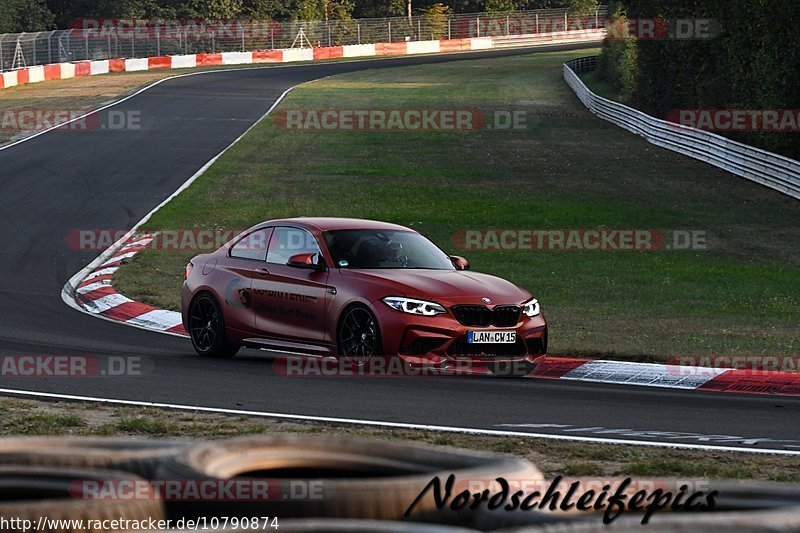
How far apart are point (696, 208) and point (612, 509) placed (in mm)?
22785

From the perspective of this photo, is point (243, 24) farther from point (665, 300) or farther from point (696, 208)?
point (665, 300)

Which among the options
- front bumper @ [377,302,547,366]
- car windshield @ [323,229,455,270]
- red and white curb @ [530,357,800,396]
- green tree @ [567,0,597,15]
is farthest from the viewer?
green tree @ [567,0,597,15]

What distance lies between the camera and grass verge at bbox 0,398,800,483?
7.75m

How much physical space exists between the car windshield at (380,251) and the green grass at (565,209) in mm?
1521

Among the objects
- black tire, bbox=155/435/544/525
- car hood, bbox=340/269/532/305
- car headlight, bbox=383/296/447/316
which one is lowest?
car headlight, bbox=383/296/447/316

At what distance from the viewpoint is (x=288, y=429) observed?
30.0 ft

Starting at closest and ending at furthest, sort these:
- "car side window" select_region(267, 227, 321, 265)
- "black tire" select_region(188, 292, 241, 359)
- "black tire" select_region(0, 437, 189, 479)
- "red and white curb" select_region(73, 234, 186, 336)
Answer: "black tire" select_region(0, 437, 189, 479), "car side window" select_region(267, 227, 321, 265), "black tire" select_region(188, 292, 241, 359), "red and white curb" select_region(73, 234, 186, 336)

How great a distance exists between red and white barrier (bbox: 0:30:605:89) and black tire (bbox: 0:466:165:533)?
173 ft

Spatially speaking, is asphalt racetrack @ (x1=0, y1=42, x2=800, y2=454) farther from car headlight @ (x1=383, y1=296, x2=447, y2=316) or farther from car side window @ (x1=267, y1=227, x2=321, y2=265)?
car side window @ (x1=267, y1=227, x2=321, y2=265)

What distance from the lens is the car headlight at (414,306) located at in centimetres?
1218

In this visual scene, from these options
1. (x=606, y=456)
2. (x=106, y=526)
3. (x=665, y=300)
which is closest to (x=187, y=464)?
(x=106, y=526)

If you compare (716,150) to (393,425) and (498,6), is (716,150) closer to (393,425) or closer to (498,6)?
(393,425)

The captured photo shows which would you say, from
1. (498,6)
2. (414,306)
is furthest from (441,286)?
(498,6)

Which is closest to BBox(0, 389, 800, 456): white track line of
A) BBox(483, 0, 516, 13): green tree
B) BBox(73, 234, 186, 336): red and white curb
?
BBox(73, 234, 186, 336): red and white curb
